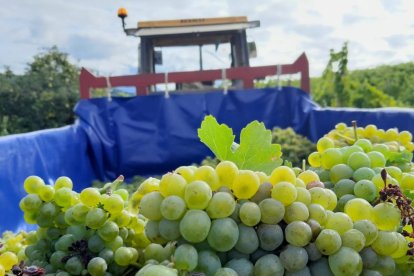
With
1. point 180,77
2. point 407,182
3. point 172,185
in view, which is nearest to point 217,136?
point 172,185

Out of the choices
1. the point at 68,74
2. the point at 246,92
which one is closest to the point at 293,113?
the point at 246,92

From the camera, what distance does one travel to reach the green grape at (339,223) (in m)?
0.59

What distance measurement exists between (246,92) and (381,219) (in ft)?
11.6

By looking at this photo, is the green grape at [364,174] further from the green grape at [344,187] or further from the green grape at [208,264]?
the green grape at [208,264]

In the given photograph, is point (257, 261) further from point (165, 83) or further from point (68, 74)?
point (68, 74)

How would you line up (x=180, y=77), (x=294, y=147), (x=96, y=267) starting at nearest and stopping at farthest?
(x=96, y=267) → (x=294, y=147) → (x=180, y=77)

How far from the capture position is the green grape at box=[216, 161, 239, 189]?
60cm

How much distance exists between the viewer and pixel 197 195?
1.82 ft

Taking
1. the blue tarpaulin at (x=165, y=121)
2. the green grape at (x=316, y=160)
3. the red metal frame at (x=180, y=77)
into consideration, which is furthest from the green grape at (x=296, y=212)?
the red metal frame at (x=180, y=77)

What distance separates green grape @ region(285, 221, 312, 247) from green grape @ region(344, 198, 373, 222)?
0.37 ft

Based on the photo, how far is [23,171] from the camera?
7.71 feet

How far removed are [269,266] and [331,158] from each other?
35 cm

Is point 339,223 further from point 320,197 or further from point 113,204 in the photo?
point 113,204

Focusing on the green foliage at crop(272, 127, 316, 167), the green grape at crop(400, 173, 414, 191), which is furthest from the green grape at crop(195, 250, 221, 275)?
the green foliage at crop(272, 127, 316, 167)
